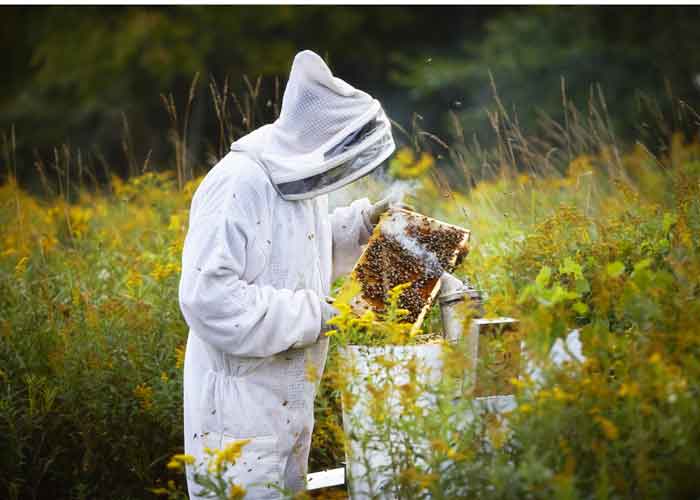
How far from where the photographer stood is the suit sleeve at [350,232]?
309cm

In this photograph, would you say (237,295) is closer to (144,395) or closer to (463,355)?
(463,355)

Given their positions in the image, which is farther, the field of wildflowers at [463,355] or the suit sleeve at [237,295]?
the suit sleeve at [237,295]

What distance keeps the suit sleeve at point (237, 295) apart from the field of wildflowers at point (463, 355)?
0.67ft

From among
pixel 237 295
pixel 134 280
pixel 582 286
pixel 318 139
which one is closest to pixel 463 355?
pixel 582 286

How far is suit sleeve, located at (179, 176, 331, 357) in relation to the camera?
2514 mm

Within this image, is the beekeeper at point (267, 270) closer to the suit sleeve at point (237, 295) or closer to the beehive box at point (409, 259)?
the suit sleeve at point (237, 295)

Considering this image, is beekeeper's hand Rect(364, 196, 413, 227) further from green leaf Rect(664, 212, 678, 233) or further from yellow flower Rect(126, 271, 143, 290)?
yellow flower Rect(126, 271, 143, 290)

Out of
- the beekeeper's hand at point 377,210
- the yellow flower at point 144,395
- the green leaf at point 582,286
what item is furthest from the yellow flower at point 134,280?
the green leaf at point 582,286

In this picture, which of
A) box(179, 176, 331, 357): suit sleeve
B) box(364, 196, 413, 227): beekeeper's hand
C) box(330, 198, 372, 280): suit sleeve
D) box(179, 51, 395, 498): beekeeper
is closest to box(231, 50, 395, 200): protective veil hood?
box(179, 51, 395, 498): beekeeper

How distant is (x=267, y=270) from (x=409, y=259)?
18.8 inches

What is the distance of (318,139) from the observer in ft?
8.68

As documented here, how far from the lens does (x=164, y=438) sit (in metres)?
3.82

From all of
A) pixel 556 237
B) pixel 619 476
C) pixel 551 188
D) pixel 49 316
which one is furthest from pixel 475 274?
pixel 49 316

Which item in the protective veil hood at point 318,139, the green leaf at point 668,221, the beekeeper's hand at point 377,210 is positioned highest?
the protective veil hood at point 318,139
